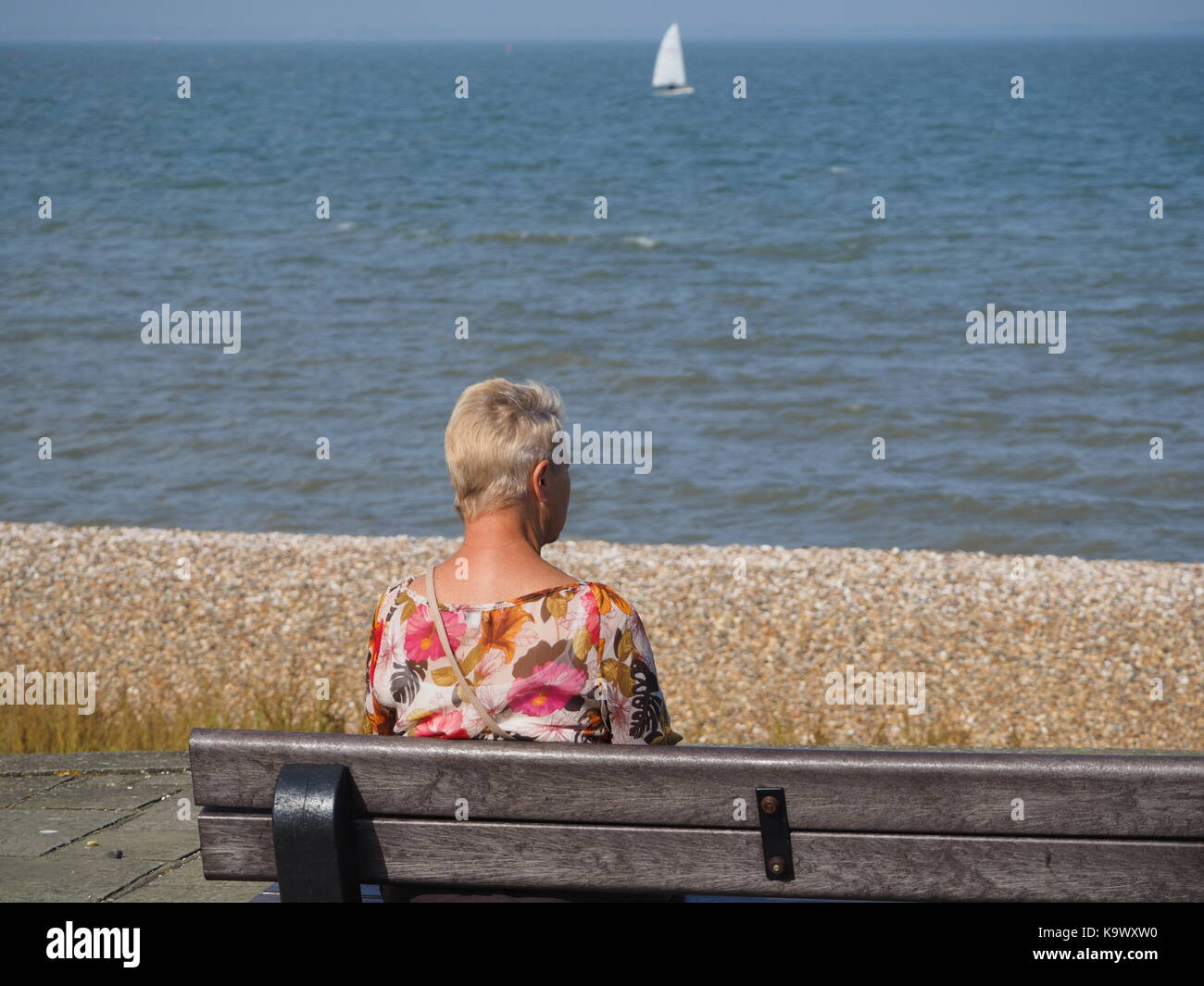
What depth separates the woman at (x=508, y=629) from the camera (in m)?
2.46

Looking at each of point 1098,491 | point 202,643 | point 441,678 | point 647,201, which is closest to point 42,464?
point 202,643

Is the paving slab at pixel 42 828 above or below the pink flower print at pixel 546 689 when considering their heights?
below

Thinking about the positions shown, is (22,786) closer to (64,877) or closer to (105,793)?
(105,793)

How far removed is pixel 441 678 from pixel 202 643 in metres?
5.24

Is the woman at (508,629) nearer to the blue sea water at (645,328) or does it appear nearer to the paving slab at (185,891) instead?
the paving slab at (185,891)

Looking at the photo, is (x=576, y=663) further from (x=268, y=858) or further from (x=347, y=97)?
(x=347, y=97)

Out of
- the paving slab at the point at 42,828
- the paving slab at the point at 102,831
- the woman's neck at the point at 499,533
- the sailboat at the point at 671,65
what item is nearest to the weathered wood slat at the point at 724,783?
the woman's neck at the point at 499,533

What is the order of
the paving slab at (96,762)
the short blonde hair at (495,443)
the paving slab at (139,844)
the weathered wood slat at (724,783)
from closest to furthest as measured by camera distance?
the weathered wood slat at (724,783) → the short blonde hair at (495,443) → the paving slab at (139,844) → the paving slab at (96,762)

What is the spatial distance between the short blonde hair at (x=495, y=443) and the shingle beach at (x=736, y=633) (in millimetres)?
3389

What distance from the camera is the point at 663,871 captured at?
229 cm

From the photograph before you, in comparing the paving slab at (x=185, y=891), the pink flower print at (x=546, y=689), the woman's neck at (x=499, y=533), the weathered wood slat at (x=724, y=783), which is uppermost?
the woman's neck at (x=499, y=533)

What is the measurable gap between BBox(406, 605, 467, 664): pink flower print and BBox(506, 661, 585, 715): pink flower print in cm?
13

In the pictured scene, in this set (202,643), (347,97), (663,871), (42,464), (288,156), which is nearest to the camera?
(663,871)

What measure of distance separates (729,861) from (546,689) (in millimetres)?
438
